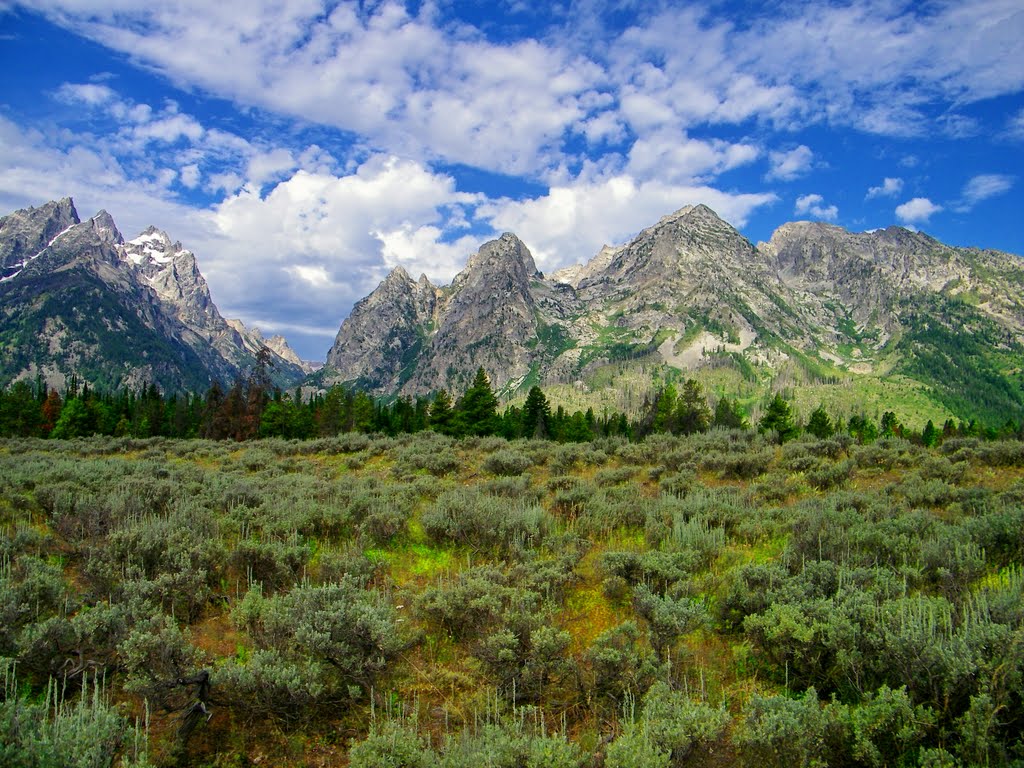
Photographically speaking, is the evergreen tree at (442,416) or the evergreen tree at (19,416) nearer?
the evergreen tree at (442,416)

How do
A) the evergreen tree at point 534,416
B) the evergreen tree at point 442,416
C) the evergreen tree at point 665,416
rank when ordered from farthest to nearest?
1. the evergreen tree at point 665,416
2. the evergreen tree at point 534,416
3. the evergreen tree at point 442,416

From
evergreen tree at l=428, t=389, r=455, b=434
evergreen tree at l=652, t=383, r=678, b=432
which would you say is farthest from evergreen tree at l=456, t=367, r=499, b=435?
evergreen tree at l=652, t=383, r=678, b=432

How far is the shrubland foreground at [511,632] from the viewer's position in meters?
4.77

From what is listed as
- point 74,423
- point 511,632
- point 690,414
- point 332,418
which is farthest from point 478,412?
point 74,423

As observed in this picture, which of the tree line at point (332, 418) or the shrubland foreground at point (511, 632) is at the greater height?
the tree line at point (332, 418)

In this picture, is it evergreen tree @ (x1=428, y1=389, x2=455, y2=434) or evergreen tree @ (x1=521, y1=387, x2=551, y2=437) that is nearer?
evergreen tree @ (x1=428, y1=389, x2=455, y2=434)

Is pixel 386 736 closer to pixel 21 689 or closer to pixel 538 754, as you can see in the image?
pixel 538 754

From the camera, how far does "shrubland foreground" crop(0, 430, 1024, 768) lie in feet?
15.7

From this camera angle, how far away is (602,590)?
9.09m

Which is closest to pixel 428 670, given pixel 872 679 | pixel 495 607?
pixel 495 607

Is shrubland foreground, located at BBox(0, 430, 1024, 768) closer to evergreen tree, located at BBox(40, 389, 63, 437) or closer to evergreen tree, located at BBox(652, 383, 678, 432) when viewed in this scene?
evergreen tree, located at BBox(652, 383, 678, 432)

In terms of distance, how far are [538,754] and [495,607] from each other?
3.00 m

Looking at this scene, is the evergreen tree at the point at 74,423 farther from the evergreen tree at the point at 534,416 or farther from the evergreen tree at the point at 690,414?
the evergreen tree at the point at 690,414

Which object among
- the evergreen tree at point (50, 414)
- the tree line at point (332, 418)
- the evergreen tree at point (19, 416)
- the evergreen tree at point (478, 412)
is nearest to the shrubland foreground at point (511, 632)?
the evergreen tree at point (478, 412)
